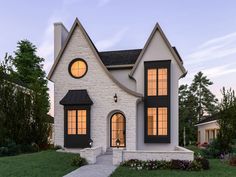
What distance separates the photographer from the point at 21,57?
138 feet

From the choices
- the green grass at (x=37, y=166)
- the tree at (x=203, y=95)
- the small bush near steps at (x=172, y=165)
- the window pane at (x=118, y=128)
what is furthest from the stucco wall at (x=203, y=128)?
the green grass at (x=37, y=166)

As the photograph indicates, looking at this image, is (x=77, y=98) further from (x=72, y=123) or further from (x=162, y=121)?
(x=162, y=121)

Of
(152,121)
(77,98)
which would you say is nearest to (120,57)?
(77,98)

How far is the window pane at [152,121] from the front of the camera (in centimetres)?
1843

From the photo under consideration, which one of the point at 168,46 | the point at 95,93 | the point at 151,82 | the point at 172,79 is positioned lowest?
the point at 95,93

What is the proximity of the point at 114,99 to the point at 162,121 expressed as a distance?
12.4ft

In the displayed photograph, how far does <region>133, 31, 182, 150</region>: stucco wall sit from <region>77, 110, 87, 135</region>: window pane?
3916mm

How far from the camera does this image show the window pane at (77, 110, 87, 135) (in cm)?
1808

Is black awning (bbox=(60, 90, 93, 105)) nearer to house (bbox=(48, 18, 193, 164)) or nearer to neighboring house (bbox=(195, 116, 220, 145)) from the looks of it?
house (bbox=(48, 18, 193, 164))

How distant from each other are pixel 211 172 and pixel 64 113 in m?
10.4

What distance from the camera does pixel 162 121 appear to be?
60.1ft

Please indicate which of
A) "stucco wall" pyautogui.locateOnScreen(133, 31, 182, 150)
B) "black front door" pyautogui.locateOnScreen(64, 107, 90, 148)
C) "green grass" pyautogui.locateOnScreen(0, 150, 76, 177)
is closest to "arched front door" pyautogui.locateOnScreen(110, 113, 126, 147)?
"stucco wall" pyautogui.locateOnScreen(133, 31, 182, 150)

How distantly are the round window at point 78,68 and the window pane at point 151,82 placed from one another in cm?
461

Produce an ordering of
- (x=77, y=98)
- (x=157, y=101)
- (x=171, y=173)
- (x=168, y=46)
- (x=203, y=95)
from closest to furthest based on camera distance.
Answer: (x=171, y=173), (x=77, y=98), (x=157, y=101), (x=168, y=46), (x=203, y=95)
